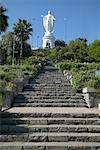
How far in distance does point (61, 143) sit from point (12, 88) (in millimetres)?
5667

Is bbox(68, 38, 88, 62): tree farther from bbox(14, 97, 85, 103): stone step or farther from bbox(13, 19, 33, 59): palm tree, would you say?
bbox(14, 97, 85, 103): stone step

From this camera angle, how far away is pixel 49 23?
10444 cm

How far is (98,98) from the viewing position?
1276cm

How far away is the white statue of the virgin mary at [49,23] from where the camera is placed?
341ft

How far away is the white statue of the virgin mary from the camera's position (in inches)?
4097

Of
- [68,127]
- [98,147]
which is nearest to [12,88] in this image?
[68,127]

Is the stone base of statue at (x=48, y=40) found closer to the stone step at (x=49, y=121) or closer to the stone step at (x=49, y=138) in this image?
the stone step at (x=49, y=121)

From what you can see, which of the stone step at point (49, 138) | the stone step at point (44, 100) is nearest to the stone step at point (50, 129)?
the stone step at point (49, 138)

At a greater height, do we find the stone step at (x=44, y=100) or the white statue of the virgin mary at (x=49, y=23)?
the white statue of the virgin mary at (x=49, y=23)

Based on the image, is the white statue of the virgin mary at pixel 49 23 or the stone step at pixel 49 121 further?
the white statue of the virgin mary at pixel 49 23

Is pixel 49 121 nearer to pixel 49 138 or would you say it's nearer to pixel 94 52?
pixel 49 138

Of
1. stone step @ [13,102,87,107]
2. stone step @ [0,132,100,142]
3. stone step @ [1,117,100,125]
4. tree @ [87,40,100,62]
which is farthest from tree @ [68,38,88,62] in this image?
stone step @ [0,132,100,142]

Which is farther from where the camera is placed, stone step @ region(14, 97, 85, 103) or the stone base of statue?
the stone base of statue

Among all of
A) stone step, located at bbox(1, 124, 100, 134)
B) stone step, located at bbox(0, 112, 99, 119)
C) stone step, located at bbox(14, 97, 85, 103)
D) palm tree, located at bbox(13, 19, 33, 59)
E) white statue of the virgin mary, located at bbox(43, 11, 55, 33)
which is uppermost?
white statue of the virgin mary, located at bbox(43, 11, 55, 33)
